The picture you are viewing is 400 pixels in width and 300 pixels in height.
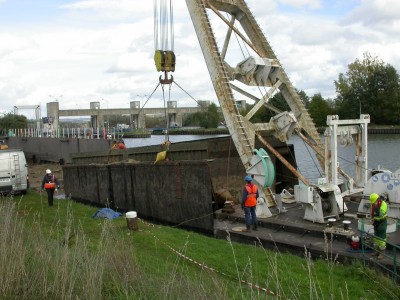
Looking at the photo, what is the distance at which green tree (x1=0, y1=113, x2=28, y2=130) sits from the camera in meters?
98.1

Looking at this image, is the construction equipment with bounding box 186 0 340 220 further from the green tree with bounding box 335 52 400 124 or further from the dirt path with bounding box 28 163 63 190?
the green tree with bounding box 335 52 400 124

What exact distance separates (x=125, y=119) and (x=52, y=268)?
509 feet

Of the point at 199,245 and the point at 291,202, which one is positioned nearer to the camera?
the point at 199,245

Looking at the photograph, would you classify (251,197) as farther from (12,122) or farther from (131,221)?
(12,122)

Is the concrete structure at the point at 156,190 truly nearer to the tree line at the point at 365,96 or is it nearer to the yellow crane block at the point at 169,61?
the yellow crane block at the point at 169,61

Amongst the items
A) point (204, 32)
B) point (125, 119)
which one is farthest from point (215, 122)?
point (204, 32)

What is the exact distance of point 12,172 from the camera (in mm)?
20344

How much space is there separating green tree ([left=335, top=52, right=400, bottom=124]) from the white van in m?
55.7

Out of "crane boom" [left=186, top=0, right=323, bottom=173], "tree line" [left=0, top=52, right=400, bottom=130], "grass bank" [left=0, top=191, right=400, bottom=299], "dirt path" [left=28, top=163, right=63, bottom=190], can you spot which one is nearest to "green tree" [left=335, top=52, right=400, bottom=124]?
"tree line" [left=0, top=52, right=400, bottom=130]

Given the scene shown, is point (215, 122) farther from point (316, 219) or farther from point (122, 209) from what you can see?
point (316, 219)

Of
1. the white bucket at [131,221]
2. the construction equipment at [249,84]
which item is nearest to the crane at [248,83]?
the construction equipment at [249,84]

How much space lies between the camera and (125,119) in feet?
519

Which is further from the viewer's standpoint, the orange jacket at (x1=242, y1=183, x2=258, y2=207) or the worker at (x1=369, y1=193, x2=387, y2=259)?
the orange jacket at (x1=242, y1=183, x2=258, y2=207)

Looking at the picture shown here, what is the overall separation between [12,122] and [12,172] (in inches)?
3344
